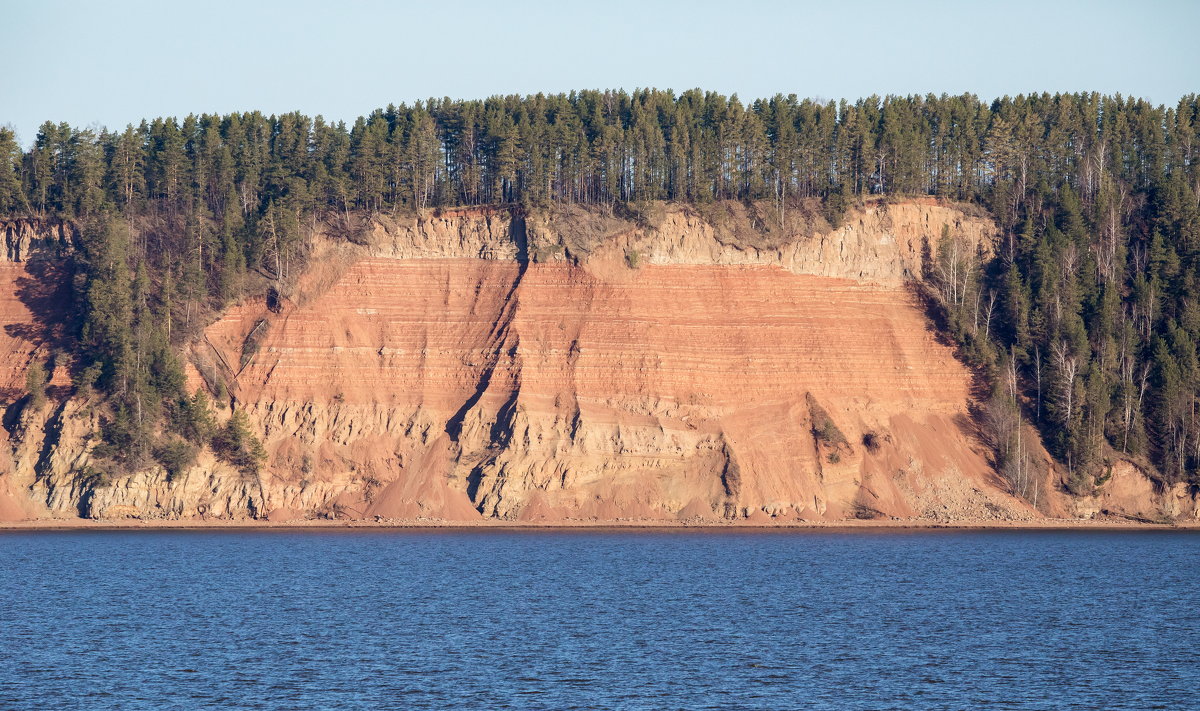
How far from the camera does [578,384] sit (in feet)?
269

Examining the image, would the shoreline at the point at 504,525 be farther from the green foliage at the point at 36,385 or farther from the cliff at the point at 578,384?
the green foliage at the point at 36,385

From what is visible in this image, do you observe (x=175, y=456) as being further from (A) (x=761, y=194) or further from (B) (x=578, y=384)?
(A) (x=761, y=194)

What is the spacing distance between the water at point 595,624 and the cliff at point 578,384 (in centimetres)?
801

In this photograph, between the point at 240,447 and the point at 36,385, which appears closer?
the point at 240,447

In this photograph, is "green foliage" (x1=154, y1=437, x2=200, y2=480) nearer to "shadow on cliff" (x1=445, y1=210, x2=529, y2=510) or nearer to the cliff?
the cliff

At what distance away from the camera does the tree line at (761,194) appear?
273ft

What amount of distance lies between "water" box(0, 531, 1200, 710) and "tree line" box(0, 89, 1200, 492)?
14716mm

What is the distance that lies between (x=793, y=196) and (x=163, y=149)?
147 ft

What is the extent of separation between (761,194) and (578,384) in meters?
21.4

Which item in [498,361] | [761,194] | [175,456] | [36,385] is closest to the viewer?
[175,456]

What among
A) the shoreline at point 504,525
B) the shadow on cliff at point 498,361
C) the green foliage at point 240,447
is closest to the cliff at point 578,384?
the shadow on cliff at point 498,361

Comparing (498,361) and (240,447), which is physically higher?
(498,361)

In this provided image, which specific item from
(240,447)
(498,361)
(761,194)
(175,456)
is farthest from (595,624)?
(761,194)

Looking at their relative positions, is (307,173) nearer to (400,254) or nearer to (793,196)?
(400,254)
